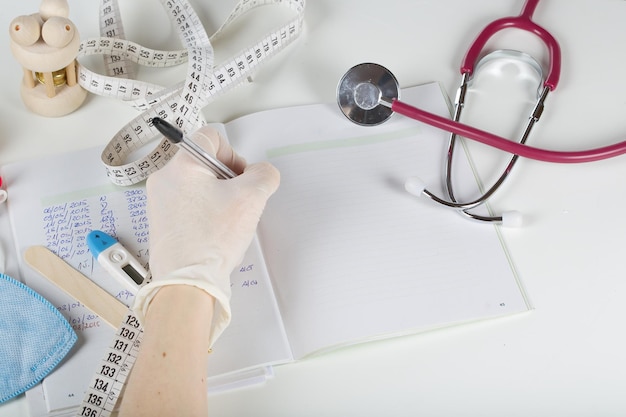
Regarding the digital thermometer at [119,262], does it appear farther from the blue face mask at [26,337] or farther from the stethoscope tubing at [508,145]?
the stethoscope tubing at [508,145]

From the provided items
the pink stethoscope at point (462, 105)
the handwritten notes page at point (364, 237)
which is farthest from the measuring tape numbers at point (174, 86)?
the pink stethoscope at point (462, 105)

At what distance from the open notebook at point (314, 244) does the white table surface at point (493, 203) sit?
0.04m

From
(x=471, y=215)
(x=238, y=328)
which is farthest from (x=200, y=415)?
(x=471, y=215)

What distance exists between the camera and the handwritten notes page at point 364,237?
118cm

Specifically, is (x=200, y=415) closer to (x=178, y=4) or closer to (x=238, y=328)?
(x=238, y=328)

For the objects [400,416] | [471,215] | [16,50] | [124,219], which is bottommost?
[400,416]

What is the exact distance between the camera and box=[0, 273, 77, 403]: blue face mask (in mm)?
1090

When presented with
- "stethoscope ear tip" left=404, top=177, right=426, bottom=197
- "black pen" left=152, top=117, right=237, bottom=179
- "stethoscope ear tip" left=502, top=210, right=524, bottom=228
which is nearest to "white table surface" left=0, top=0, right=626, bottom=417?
"stethoscope ear tip" left=502, top=210, right=524, bottom=228

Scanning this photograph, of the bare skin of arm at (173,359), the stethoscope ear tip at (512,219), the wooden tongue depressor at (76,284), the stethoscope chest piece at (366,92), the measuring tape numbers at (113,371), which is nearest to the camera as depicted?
the bare skin of arm at (173,359)

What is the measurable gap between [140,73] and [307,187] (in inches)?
18.1

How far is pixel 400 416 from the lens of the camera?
111cm

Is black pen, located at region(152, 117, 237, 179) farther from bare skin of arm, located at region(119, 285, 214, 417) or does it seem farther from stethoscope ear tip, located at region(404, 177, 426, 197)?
stethoscope ear tip, located at region(404, 177, 426, 197)

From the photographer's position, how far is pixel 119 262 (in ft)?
3.92

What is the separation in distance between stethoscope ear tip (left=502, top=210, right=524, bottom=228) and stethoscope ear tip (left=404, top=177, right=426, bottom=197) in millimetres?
157
